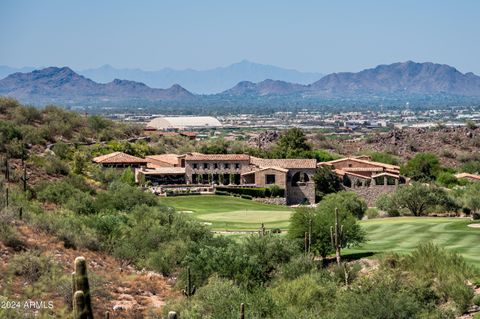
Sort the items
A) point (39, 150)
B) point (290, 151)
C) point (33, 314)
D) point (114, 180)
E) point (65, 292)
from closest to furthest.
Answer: point (33, 314) → point (65, 292) → point (114, 180) → point (39, 150) → point (290, 151)

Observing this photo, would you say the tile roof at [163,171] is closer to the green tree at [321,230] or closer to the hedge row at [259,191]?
the hedge row at [259,191]

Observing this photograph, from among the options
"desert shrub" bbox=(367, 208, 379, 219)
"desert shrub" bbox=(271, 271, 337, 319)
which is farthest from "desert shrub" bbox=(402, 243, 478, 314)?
"desert shrub" bbox=(367, 208, 379, 219)

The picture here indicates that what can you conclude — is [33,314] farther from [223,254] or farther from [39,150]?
[39,150]

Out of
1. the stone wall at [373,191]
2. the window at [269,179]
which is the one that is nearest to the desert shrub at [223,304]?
the window at [269,179]

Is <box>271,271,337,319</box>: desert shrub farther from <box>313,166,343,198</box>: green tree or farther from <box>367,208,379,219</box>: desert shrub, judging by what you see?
<box>313,166,343,198</box>: green tree

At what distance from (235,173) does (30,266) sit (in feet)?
154

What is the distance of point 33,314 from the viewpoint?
2450 centimetres

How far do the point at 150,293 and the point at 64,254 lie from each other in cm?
423

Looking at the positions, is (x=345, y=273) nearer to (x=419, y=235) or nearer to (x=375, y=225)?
(x=419, y=235)

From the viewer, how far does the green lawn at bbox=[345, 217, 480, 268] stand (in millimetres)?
40312

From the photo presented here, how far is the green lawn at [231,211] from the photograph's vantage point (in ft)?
186

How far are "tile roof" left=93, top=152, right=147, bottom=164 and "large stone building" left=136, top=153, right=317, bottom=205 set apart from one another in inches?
52.0

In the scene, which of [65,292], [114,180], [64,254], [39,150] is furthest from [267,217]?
[65,292]

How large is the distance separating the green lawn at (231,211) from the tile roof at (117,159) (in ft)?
29.9
